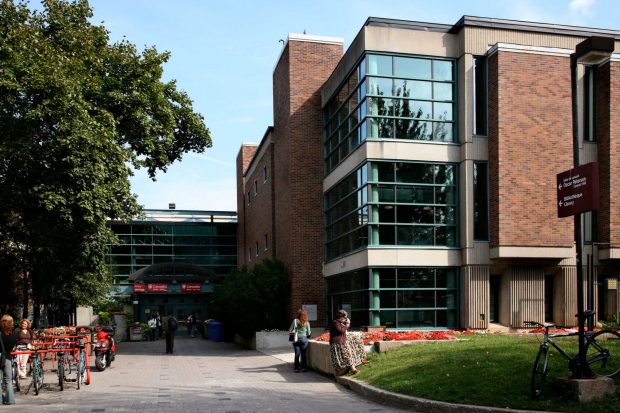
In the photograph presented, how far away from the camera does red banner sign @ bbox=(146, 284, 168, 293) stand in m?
43.6

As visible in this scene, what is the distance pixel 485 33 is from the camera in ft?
78.1

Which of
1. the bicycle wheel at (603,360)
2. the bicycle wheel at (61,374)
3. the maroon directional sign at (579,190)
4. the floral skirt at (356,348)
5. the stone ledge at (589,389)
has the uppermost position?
the maroon directional sign at (579,190)

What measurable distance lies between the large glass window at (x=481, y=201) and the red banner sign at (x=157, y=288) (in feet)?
83.5

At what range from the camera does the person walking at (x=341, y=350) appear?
1557cm

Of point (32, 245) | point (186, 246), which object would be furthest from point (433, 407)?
point (186, 246)

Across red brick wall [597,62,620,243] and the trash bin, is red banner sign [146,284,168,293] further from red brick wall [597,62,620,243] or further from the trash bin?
red brick wall [597,62,620,243]

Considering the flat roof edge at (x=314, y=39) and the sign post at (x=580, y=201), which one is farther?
the flat roof edge at (x=314, y=39)

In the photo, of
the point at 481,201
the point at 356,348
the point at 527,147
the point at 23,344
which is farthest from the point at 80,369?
the point at 527,147

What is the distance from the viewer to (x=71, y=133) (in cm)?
2073

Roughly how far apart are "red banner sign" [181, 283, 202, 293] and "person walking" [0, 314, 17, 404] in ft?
99.1

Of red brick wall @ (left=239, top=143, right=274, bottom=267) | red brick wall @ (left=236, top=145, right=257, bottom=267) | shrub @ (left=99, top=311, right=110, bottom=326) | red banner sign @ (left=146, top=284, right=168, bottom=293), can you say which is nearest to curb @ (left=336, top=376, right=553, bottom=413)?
red brick wall @ (left=239, top=143, right=274, bottom=267)

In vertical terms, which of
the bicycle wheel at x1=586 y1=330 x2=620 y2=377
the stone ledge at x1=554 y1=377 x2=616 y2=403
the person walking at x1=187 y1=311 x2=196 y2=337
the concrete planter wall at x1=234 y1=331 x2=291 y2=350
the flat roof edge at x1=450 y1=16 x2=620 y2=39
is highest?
the flat roof edge at x1=450 y1=16 x2=620 y2=39

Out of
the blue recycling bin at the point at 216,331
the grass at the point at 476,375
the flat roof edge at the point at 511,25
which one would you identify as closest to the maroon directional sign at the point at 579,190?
the grass at the point at 476,375

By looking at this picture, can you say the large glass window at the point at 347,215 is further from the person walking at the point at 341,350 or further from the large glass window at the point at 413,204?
the person walking at the point at 341,350
